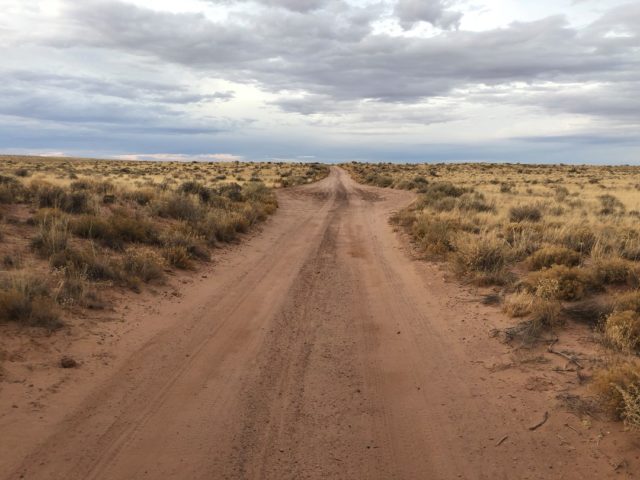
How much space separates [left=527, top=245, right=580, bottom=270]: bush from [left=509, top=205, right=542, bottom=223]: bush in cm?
639

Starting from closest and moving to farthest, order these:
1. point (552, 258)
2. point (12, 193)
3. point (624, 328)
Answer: point (624, 328), point (552, 258), point (12, 193)

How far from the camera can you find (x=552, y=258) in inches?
403

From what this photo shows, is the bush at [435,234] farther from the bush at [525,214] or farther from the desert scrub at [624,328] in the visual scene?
the desert scrub at [624,328]

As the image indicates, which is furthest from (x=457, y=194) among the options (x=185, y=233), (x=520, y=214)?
(x=185, y=233)

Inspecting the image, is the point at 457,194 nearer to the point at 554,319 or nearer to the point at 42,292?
the point at 554,319

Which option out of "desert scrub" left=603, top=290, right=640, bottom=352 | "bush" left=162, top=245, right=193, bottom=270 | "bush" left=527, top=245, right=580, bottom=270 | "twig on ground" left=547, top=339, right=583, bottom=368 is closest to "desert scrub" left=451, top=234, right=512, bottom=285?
"bush" left=527, top=245, right=580, bottom=270

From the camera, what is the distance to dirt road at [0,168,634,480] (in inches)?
163

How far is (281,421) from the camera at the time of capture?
4.80 meters

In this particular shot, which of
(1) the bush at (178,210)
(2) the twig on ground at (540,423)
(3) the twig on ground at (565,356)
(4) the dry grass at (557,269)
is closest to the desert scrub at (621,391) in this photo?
(4) the dry grass at (557,269)

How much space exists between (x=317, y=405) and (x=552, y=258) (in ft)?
23.4

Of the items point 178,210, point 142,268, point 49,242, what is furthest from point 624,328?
point 178,210

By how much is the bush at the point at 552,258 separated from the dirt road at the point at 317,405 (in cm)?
230

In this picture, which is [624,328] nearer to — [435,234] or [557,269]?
[557,269]

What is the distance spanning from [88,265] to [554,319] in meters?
7.63
